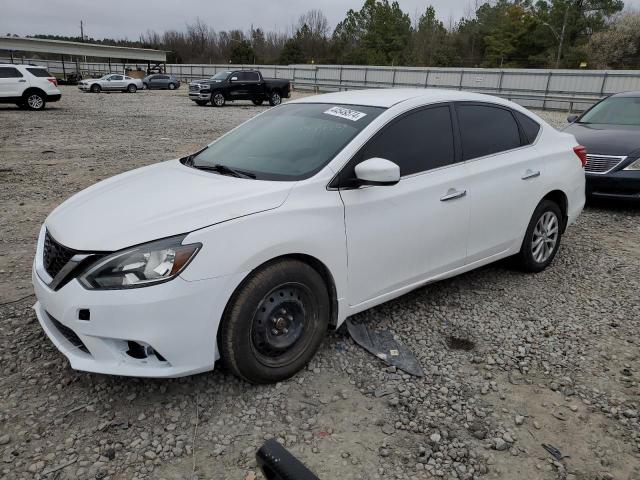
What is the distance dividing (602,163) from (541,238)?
2.84m

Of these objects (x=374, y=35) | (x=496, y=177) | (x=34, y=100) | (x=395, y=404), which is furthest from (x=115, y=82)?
(x=374, y=35)

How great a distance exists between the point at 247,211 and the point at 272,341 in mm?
762

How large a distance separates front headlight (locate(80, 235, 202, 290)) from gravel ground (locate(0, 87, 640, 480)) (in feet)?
2.53

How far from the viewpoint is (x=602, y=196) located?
680 cm

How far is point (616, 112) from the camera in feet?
25.9

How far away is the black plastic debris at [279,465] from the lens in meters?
1.25

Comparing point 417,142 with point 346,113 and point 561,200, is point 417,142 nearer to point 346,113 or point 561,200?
point 346,113

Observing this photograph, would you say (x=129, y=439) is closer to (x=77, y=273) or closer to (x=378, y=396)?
(x=77, y=273)

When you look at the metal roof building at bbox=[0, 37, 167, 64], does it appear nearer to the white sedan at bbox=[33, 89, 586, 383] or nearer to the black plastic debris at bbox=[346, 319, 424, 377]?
the white sedan at bbox=[33, 89, 586, 383]

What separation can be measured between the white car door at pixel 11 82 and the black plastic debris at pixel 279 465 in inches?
887

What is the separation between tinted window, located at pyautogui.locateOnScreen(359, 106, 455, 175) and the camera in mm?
3357

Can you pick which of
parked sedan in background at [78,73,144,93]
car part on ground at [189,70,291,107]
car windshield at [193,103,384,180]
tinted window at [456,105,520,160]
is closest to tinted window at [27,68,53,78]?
car part on ground at [189,70,291,107]

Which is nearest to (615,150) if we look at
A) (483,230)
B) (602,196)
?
(602,196)

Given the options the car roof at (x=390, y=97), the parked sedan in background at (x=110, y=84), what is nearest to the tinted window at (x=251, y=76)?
the parked sedan in background at (x=110, y=84)
